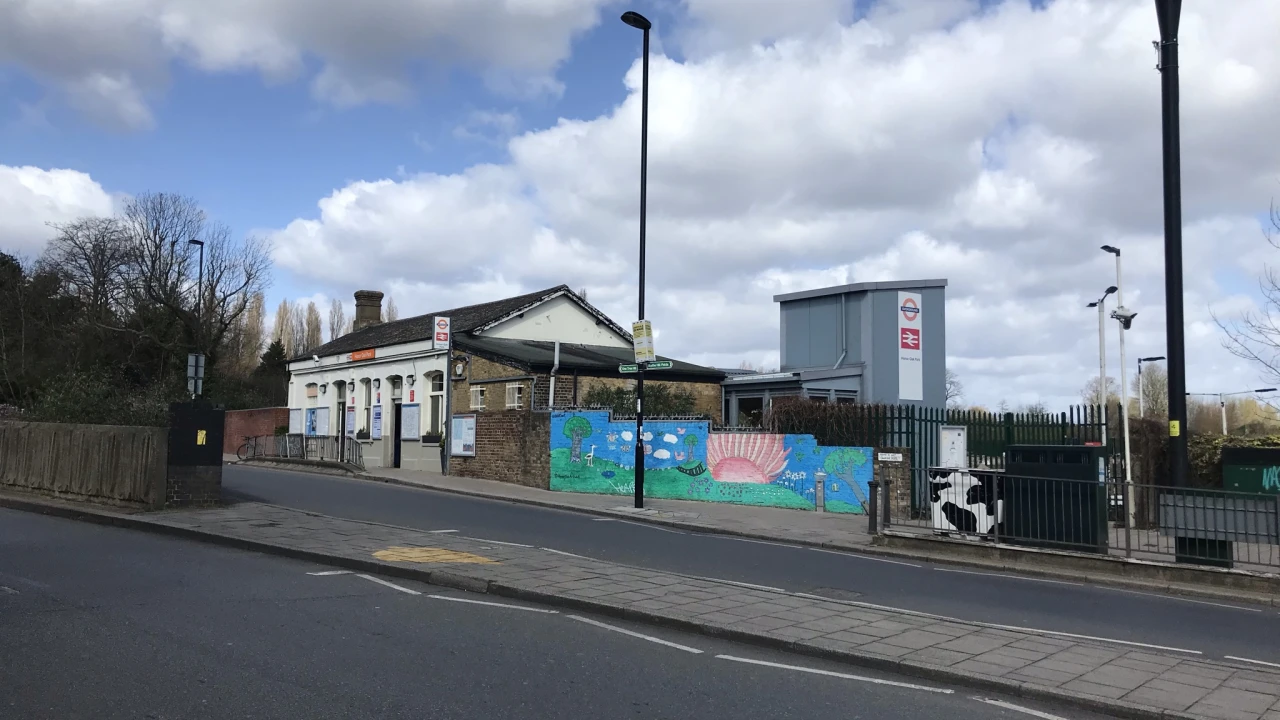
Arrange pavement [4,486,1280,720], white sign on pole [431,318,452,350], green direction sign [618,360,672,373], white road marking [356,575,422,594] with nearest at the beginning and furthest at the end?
pavement [4,486,1280,720] < white road marking [356,575,422,594] < green direction sign [618,360,672,373] < white sign on pole [431,318,452,350]

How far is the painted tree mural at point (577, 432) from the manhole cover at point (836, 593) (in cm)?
1501

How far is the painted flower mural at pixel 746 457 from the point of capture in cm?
2144

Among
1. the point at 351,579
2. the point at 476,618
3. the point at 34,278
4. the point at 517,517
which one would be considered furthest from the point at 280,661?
the point at 34,278

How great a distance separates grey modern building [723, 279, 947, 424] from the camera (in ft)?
89.2

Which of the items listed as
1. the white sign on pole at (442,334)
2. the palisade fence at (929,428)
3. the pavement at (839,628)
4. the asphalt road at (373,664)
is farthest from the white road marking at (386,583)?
the white sign on pole at (442,334)

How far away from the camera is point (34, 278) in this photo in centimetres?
5003

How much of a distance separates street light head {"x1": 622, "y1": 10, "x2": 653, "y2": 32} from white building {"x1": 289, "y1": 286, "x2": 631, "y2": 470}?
1584 cm

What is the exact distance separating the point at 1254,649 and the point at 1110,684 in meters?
2.89

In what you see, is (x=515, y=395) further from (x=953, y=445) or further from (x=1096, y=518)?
(x=1096, y=518)

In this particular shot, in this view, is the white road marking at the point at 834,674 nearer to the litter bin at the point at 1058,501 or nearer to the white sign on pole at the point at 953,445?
the litter bin at the point at 1058,501

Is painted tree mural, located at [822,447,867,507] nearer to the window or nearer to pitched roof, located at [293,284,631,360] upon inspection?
the window

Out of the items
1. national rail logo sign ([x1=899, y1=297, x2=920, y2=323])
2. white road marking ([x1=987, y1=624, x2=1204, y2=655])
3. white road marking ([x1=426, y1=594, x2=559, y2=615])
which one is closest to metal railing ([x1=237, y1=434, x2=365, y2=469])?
national rail logo sign ([x1=899, y1=297, x2=920, y2=323])

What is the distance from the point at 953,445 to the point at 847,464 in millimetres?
2371

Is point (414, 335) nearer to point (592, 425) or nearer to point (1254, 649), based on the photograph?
point (592, 425)
